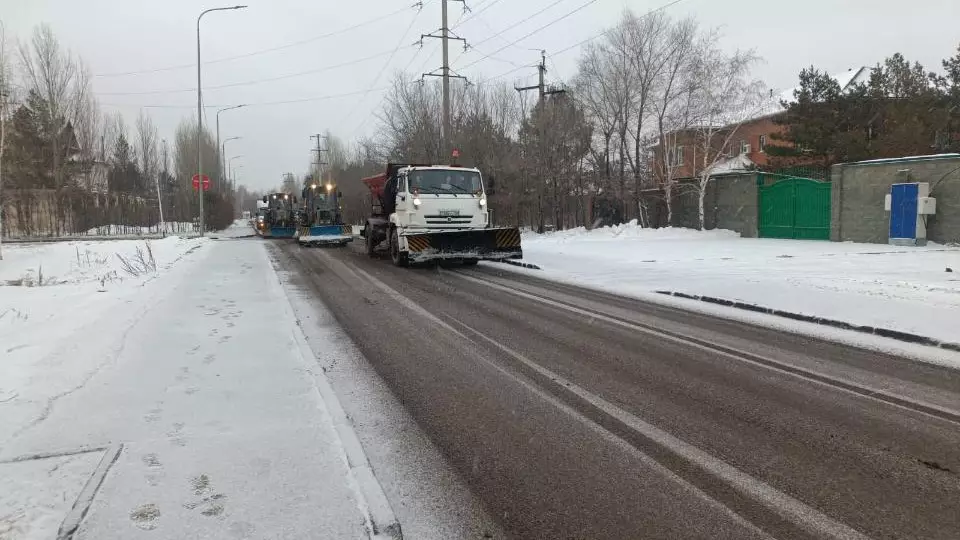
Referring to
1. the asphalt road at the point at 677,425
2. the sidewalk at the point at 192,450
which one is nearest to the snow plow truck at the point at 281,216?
the asphalt road at the point at 677,425

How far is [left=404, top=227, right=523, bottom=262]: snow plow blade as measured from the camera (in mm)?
15727

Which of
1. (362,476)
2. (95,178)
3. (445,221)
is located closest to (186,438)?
(362,476)

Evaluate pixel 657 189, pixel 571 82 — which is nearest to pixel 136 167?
pixel 571 82

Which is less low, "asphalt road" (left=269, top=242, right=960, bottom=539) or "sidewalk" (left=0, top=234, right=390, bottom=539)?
"sidewalk" (left=0, top=234, right=390, bottom=539)

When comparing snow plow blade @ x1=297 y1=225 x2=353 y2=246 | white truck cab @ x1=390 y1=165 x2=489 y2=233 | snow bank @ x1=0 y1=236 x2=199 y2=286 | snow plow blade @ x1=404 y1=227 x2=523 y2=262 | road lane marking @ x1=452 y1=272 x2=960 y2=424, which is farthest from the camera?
snow plow blade @ x1=297 y1=225 x2=353 y2=246

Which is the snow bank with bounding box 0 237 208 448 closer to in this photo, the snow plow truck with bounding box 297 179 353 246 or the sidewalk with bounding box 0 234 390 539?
the sidewalk with bounding box 0 234 390 539

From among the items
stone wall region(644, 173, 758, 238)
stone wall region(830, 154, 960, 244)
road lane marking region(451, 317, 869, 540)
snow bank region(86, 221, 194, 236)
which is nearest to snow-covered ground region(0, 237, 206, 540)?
road lane marking region(451, 317, 869, 540)

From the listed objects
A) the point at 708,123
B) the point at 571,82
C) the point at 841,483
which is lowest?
the point at 841,483

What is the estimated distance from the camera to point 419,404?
5.16m

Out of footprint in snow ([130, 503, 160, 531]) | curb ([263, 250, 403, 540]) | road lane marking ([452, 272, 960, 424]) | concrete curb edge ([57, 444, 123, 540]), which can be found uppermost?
concrete curb edge ([57, 444, 123, 540])

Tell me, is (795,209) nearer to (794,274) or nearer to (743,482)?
(794,274)

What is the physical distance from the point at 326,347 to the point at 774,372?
4948mm

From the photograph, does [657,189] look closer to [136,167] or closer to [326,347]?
[326,347]

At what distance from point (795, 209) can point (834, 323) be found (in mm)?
16452
